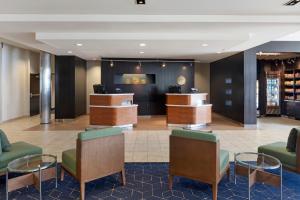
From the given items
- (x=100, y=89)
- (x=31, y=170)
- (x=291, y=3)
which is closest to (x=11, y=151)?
(x=31, y=170)

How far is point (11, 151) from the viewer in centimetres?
369

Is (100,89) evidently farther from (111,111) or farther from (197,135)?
(197,135)

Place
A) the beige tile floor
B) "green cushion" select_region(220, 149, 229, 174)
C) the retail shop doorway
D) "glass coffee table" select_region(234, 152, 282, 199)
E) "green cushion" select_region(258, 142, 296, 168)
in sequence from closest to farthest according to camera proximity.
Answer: "glass coffee table" select_region(234, 152, 282, 199)
"green cushion" select_region(220, 149, 229, 174)
"green cushion" select_region(258, 142, 296, 168)
the beige tile floor
the retail shop doorway

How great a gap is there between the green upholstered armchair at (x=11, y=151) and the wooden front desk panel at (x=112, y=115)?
4008 mm

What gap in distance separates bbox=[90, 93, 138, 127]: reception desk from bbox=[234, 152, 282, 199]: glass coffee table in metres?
5.04

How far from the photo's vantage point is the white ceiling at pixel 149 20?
14.2 feet

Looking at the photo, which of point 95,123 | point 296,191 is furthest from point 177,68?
point 296,191

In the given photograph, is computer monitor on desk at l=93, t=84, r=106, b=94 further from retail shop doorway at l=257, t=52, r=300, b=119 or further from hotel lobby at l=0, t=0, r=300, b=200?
retail shop doorway at l=257, t=52, r=300, b=119

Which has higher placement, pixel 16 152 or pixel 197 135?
pixel 197 135

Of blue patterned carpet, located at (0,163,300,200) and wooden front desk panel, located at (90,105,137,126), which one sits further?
wooden front desk panel, located at (90,105,137,126)

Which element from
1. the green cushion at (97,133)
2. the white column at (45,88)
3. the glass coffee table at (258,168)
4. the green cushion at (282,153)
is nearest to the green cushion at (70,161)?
the green cushion at (97,133)

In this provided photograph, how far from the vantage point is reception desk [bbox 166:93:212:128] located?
832 centimetres

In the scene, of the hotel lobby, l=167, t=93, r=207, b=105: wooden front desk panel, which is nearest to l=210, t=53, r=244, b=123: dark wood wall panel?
the hotel lobby

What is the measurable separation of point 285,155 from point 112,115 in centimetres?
547
